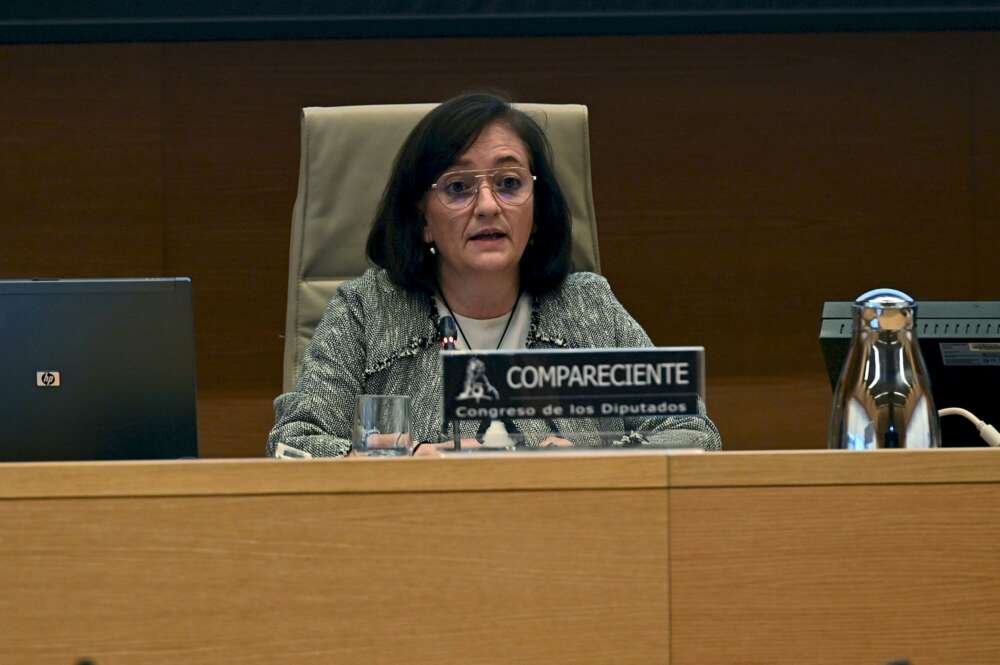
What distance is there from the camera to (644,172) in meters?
2.94

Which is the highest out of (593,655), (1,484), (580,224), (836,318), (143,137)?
(143,137)

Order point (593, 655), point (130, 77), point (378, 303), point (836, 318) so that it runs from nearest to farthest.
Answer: point (593, 655) → point (836, 318) → point (378, 303) → point (130, 77)

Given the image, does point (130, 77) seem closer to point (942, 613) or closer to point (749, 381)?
point (749, 381)

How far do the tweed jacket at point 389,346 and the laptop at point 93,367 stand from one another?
1.13 feet

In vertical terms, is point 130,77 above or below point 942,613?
above

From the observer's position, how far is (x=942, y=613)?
3.43 feet

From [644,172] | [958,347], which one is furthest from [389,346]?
[644,172]

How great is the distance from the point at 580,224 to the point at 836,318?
700 millimetres

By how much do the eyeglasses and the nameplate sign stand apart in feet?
2.63

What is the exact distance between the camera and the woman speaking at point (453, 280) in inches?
73.7

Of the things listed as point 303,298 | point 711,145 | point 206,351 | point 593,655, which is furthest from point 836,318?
point 206,351

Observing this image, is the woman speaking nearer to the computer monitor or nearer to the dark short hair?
the dark short hair

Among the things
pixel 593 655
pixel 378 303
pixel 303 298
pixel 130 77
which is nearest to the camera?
pixel 593 655

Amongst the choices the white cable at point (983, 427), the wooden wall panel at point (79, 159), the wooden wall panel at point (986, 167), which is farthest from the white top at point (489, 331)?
the wooden wall panel at point (986, 167)
